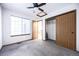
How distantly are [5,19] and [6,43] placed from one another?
3.62ft

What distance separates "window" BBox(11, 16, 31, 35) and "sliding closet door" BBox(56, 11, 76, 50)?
2.11 m

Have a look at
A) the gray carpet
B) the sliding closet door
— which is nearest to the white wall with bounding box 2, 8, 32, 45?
the gray carpet

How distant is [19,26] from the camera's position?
377cm

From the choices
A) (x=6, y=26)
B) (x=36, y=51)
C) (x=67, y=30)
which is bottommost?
(x=36, y=51)

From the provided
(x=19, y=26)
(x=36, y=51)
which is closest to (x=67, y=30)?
(x=36, y=51)

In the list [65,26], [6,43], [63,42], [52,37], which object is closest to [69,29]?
[65,26]

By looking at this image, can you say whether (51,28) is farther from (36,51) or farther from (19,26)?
(36,51)

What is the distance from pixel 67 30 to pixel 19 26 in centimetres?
252

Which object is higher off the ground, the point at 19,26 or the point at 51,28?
the point at 19,26

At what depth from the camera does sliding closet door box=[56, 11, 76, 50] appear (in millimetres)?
2471

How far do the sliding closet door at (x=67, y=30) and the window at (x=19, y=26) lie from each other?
6.92ft

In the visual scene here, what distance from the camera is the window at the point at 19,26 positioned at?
3396 millimetres

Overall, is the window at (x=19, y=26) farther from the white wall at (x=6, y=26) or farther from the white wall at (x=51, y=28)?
the white wall at (x=51, y=28)

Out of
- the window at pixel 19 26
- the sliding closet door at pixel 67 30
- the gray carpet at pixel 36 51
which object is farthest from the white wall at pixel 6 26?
the sliding closet door at pixel 67 30
